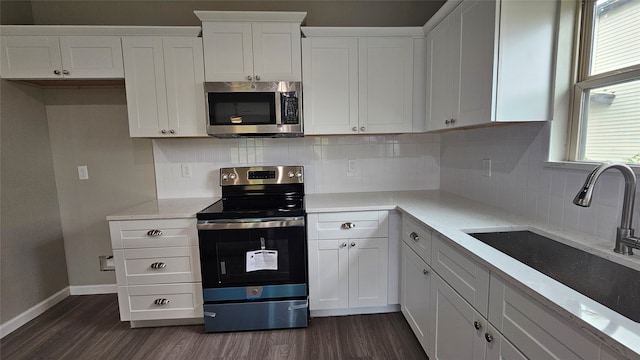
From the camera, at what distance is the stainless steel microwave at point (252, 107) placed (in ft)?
6.50

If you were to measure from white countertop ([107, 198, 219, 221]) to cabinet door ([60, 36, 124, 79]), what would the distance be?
1004 mm

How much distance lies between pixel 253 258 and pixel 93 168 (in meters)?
1.75

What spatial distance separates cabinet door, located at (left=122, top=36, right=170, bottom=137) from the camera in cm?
199

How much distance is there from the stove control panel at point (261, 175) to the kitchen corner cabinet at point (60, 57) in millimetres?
1072

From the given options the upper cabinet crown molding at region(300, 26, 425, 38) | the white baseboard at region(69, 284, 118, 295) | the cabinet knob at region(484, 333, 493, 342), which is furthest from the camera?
the white baseboard at region(69, 284, 118, 295)

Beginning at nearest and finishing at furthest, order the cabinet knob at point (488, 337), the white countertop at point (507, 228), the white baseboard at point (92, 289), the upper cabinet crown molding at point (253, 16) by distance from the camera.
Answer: the white countertop at point (507, 228)
the cabinet knob at point (488, 337)
the upper cabinet crown molding at point (253, 16)
the white baseboard at point (92, 289)

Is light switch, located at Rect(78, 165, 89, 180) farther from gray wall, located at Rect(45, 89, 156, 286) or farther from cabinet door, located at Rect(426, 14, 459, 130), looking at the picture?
cabinet door, located at Rect(426, 14, 459, 130)

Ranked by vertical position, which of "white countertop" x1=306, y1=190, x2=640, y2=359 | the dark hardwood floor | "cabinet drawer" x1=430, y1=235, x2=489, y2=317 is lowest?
the dark hardwood floor

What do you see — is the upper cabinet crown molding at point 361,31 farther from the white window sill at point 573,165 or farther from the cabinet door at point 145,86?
the white window sill at point 573,165

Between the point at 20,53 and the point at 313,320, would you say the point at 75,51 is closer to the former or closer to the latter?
the point at 20,53

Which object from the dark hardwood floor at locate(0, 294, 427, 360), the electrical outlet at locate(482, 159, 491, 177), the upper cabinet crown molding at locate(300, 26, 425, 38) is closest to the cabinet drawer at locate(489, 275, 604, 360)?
the dark hardwood floor at locate(0, 294, 427, 360)

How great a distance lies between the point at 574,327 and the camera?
0.68m

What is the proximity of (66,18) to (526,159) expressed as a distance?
356 centimetres

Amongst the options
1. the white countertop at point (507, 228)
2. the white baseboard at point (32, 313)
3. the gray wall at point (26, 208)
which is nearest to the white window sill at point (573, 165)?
the white countertop at point (507, 228)
